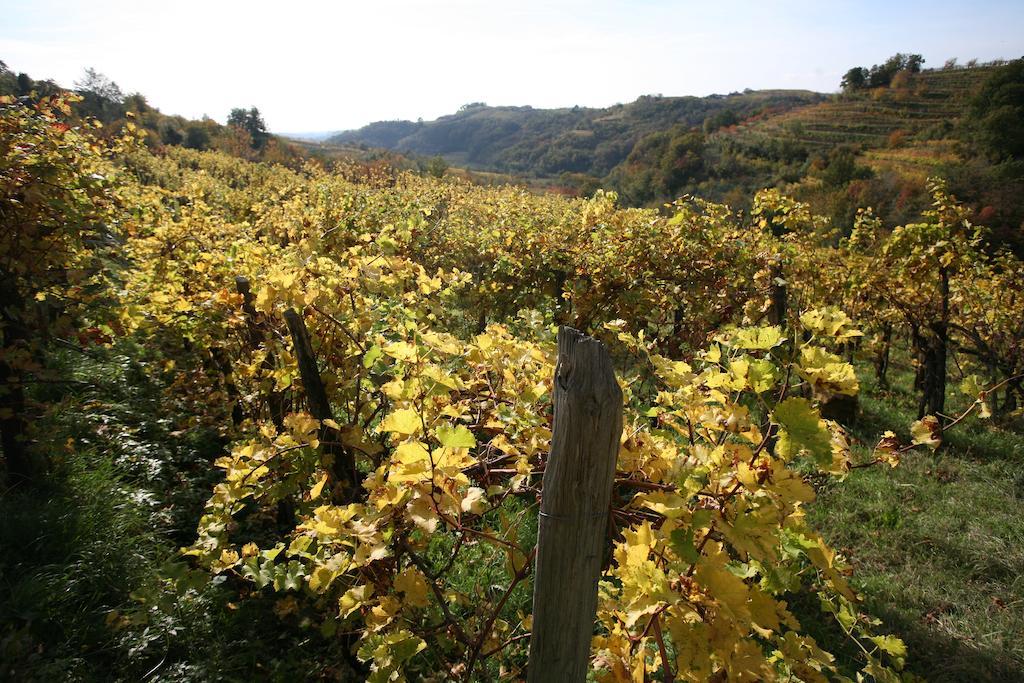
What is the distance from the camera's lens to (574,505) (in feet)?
3.18

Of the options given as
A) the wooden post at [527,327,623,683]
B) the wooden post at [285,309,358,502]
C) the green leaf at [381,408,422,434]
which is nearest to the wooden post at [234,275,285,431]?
the wooden post at [285,309,358,502]

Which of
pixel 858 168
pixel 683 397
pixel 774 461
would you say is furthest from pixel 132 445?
pixel 858 168

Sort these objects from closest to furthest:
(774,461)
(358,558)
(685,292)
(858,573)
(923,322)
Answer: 1. (774,461)
2. (358,558)
3. (858,573)
4. (685,292)
5. (923,322)

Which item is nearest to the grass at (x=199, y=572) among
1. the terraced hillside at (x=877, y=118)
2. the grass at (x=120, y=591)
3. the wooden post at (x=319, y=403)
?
the grass at (x=120, y=591)

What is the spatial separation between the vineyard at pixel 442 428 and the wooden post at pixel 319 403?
16 mm

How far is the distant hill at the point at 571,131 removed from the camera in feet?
290

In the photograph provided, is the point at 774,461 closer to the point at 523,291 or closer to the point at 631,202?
the point at 523,291

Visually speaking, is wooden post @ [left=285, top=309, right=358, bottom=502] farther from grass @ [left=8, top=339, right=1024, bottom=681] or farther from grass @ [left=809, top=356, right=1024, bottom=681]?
grass @ [left=809, top=356, right=1024, bottom=681]

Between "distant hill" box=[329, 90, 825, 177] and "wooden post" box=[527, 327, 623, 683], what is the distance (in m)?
79.5

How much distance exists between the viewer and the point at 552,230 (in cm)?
540

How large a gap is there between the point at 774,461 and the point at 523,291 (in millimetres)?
4216

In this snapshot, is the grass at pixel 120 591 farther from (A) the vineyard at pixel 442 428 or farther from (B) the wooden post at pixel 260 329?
(B) the wooden post at pixel 260 329

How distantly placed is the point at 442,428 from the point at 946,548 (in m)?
4.42

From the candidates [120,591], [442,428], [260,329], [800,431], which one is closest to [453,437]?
[442,428]
